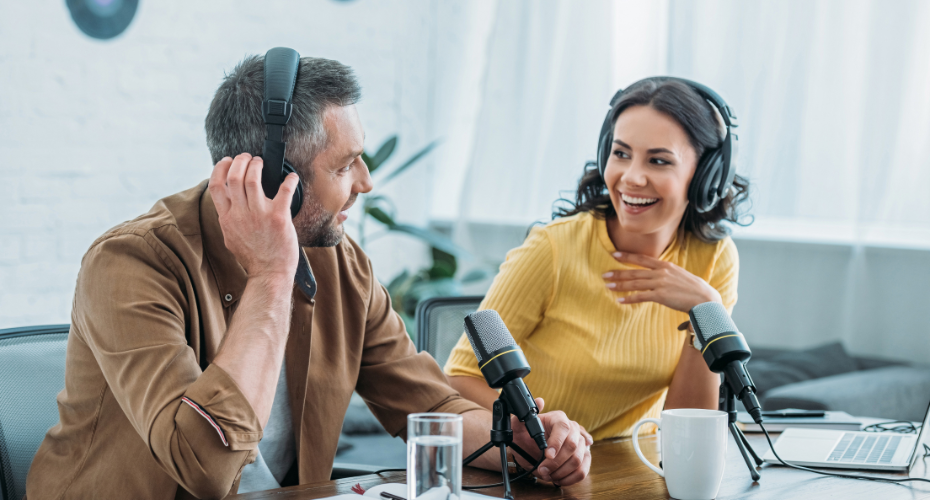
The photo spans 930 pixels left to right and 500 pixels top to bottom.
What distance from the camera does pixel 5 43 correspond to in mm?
2432

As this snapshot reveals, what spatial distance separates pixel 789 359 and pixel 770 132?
77 cm

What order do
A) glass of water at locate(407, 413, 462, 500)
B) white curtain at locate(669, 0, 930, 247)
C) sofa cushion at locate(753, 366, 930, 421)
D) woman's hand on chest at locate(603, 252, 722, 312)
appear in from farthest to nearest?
1. white curtain at locate(669, 0, 930, 247)
2. sofa cushion at locate(753, 366, 930, 421)
3. woman's hand on chest at locate(603, 252, 722, 312)
4. glass of water at locate(407, 413, 462, 500)

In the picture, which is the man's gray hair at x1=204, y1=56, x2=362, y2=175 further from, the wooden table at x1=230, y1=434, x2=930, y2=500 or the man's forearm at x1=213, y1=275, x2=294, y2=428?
the wooden table at x1=230, y1=434, x2=930, y2=500

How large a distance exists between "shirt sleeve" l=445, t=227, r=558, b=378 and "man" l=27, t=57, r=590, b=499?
0.20 m

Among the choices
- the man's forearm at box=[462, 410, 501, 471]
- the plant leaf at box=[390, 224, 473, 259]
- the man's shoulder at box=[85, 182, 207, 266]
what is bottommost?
the man's forearm at box=[462, 410, 501, 471]

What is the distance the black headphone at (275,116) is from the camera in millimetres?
1100

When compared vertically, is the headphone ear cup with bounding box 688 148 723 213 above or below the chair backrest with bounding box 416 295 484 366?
above

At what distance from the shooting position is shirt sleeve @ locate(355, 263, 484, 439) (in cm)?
133

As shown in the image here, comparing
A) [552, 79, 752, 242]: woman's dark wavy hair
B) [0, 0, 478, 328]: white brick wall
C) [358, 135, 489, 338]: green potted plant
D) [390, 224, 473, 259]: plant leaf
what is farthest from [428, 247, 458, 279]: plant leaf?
[552, 79, 752, 242]: woman's dark wavy hair

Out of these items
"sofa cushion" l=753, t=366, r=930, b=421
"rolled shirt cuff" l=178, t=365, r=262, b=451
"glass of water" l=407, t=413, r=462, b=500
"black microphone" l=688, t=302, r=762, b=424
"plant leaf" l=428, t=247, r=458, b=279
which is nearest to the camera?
"glass of water" l=407, t=413, r=462, b=500

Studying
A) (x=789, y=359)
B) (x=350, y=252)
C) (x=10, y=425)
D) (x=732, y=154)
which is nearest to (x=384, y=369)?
(x=350, y=252)

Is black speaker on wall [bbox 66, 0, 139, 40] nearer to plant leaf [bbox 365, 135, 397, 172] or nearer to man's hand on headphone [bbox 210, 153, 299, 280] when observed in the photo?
plant leaf [bbox 365, 135, 397, 172]

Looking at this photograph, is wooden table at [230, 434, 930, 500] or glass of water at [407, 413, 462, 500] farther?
wooden table at [230, 434, 930, 500]

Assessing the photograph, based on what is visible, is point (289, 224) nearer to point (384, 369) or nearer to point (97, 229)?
point (384, 369)
